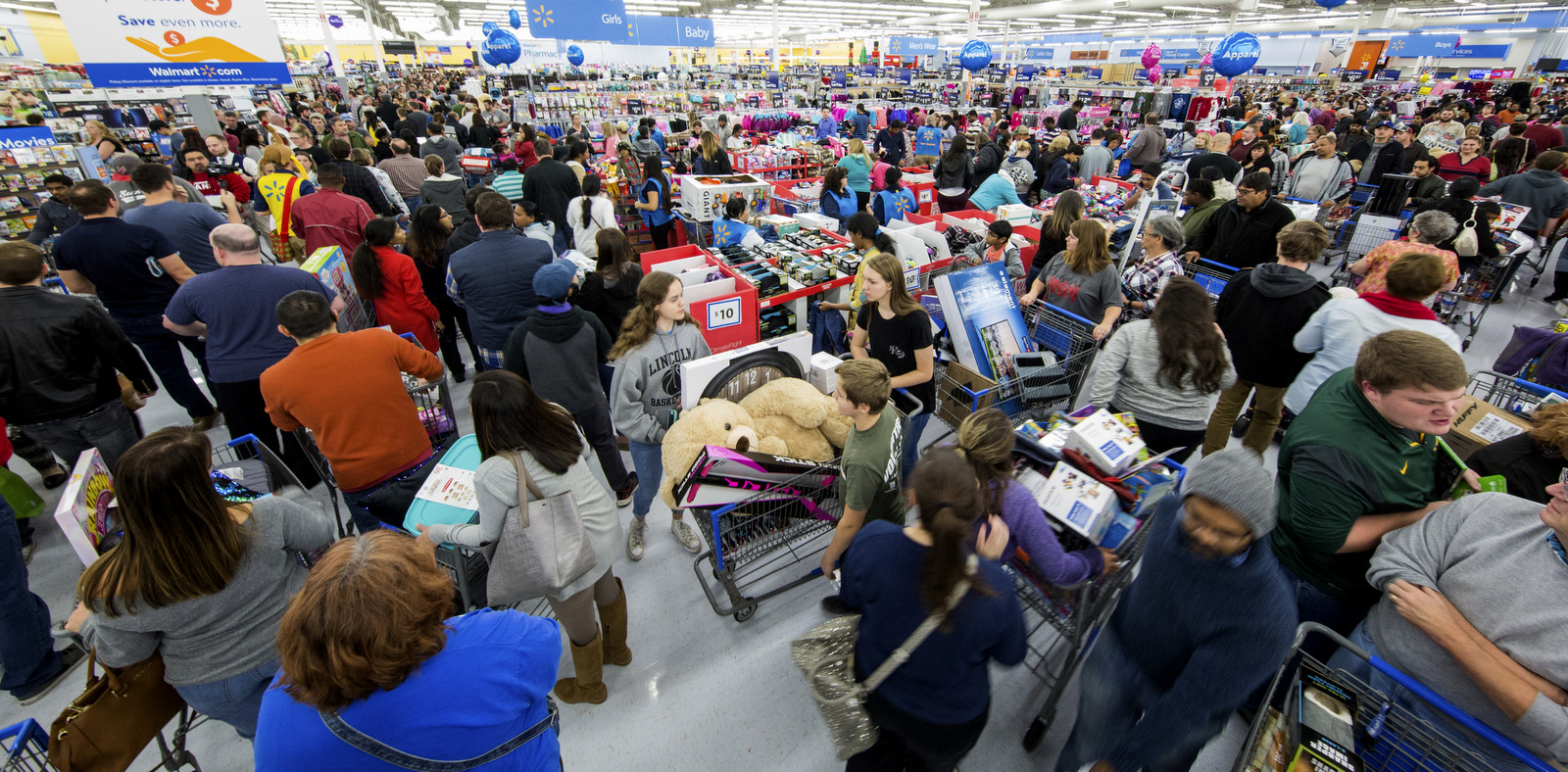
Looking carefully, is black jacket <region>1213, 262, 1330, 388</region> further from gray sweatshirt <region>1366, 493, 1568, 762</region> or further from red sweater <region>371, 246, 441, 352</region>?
red sweater <region>371, 246, 441, 352</region>

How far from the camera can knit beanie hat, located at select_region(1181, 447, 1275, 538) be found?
1379 millimetres

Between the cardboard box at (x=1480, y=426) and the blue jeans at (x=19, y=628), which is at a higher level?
the cardboard box at (x=1480, y=426)

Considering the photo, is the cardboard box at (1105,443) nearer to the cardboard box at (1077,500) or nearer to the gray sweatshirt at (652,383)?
the cardboard box at (1077,500)

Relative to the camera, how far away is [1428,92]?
20.9m

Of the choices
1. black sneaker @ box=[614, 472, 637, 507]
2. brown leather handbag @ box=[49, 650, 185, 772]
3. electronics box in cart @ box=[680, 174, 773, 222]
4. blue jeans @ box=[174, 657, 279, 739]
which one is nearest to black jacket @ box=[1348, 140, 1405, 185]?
electronics box in cart @ box=[680, 174, 773, 222]

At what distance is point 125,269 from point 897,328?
484 centimetres

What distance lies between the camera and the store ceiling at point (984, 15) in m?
26.2

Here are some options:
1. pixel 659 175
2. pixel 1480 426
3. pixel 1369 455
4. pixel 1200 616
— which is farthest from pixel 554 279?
pixel 1480 426

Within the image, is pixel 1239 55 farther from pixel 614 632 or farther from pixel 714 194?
pixel 614 632

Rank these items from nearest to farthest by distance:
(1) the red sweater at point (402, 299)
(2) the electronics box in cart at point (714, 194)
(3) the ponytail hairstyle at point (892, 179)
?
(1) the red sweater at point (402, 299)
(2) the electronics box in cart at point (714, 194)
(3) the ponytail hairstyle at point (892, 179)

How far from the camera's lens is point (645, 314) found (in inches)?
118

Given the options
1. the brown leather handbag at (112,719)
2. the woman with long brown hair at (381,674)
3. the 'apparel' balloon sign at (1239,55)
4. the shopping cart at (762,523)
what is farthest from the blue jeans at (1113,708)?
the 'apparel' balloon sign at (1239,55)

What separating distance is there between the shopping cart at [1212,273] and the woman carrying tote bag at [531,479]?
15.7ft

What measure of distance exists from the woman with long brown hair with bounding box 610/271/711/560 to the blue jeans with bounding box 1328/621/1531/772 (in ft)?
8.86
